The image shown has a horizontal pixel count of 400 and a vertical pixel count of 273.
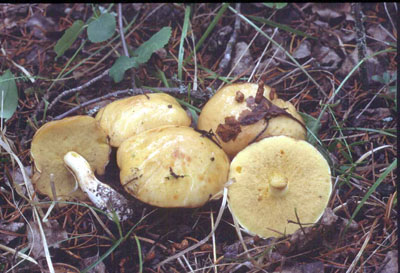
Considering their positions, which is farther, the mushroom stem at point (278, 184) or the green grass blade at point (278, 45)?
the green grass blade at point (278, 45)

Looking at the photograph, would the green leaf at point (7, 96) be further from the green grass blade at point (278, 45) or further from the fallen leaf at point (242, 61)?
the green grass blade at point (278, 45)

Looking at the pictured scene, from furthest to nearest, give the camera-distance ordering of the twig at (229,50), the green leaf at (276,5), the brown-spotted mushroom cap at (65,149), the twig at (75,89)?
the green leaf at (276,5)
the twig at (229,50)
the twig at (75,89)
the brown-spotted mushroom cap at (65,149)

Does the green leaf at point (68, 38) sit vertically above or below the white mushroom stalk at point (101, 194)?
above

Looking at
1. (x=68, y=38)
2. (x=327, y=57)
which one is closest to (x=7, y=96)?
(x=68, y=38)

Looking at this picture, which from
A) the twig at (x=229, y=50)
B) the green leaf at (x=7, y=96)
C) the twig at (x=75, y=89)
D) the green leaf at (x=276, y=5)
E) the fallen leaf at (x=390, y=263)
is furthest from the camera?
the green leaf at (x=276, y=5)

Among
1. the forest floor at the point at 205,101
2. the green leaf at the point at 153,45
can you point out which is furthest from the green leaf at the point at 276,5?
the green leaf at the point at 153,45

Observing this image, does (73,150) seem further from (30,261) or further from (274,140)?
(274,140)

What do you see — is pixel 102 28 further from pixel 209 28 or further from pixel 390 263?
pixel 390 263

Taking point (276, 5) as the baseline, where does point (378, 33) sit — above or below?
below
